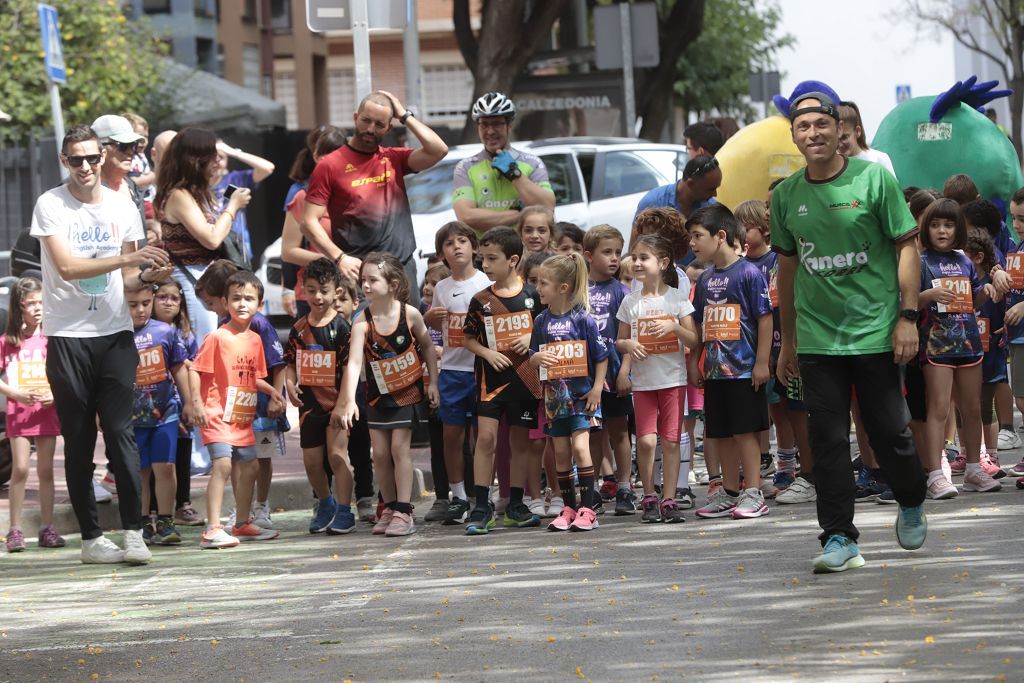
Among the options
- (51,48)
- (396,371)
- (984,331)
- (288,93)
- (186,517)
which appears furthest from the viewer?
(288,93)

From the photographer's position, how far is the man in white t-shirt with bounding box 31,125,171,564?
9.09m

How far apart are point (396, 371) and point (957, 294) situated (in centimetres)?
300

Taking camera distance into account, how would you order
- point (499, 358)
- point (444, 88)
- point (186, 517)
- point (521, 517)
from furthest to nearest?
point (444, 88) → point (186, 517) → point (521, 517) → point (499, 358)

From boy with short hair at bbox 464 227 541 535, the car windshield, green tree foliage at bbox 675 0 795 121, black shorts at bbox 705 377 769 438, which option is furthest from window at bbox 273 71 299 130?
black shorts at bbox 705 377 769 438

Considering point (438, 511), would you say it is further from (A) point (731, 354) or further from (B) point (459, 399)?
(A) point (731, 354)

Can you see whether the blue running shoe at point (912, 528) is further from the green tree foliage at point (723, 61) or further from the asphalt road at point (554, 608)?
the green tree foliage at point (723, 61)

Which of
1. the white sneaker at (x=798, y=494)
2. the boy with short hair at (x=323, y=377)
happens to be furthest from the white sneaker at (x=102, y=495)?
the white sneaker at (x=798, y=494)

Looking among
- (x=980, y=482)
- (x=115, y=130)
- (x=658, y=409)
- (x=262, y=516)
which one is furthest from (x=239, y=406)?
(x=980, y=482)

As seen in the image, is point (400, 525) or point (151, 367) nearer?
point (400, 525)

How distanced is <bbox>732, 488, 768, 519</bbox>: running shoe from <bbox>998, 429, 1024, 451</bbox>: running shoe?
281 cm

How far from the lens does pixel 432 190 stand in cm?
1872

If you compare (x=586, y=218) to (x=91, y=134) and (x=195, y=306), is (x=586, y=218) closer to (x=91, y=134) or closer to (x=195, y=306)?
(x=195, y=306)

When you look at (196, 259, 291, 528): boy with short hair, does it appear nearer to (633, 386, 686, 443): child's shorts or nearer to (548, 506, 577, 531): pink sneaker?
(548, 506, 577, 531): pink sneaker

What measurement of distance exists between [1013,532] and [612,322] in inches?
101
